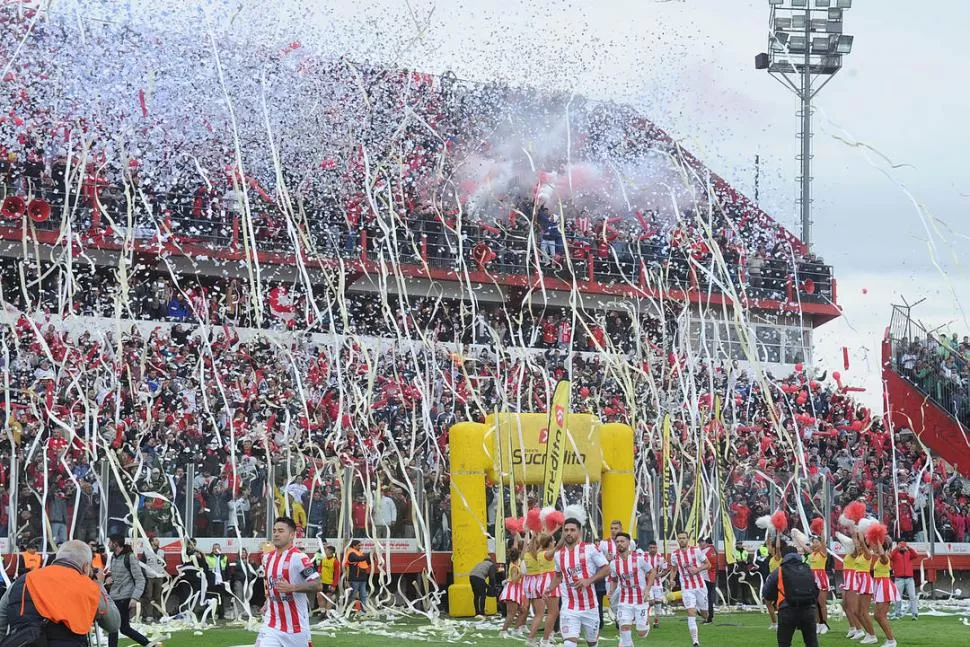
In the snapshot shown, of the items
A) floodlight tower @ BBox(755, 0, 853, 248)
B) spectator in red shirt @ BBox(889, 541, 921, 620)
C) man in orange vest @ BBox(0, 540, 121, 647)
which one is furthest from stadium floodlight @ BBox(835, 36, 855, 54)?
man in orange vest @ BBox(0, 540, 121, 647)

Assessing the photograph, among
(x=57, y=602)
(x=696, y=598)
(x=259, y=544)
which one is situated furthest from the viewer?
(x=696, y=598)

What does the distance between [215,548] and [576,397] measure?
373 inches

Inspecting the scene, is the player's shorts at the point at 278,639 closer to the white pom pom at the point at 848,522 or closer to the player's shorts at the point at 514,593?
the player's shorts at the point at 514,593

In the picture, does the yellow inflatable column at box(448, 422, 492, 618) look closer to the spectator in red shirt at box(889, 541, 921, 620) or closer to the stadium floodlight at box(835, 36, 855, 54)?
the spectator in red shirt at box(889, 541, 921, 620)

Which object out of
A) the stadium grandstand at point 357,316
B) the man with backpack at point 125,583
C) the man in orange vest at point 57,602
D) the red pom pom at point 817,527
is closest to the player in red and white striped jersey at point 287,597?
the man in orange vest at point 57,602

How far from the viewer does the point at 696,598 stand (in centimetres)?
2072

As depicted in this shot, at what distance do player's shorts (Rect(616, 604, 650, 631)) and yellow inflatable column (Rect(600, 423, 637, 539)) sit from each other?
248 inches

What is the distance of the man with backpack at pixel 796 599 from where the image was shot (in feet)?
42.2

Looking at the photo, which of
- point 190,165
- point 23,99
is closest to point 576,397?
point 190,165

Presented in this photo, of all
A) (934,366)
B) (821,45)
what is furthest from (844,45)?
(934,366)

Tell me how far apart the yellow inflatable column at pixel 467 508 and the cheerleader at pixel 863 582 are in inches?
230

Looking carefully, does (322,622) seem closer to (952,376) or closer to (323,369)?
(323,369)

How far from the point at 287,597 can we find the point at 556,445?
9.88 meters

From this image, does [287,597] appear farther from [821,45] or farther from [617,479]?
[821,45]
